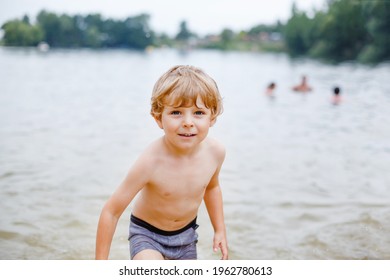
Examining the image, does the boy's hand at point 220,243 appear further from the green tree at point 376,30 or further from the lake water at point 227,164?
the green tree at point 376,30

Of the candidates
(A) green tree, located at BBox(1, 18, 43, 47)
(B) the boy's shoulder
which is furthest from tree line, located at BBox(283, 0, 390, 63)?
(B) the boy's shoulder

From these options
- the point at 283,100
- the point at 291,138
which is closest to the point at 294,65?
the point at 283,100

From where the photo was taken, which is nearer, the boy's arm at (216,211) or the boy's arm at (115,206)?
the boy's arm at (115,206)

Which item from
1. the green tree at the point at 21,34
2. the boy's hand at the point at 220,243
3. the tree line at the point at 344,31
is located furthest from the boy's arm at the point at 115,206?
the tree line at the point at 344,31

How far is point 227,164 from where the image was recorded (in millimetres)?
4133

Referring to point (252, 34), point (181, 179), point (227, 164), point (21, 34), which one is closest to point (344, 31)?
point (252, 34)

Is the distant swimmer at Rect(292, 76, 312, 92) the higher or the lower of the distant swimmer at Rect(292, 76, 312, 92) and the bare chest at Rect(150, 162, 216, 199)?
the lower

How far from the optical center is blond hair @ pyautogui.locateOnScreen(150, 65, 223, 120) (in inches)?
61.7

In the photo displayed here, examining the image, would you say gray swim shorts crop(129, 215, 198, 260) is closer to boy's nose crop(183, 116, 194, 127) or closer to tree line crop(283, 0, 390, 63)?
boy's nose crop(183, 116, 194, 127)

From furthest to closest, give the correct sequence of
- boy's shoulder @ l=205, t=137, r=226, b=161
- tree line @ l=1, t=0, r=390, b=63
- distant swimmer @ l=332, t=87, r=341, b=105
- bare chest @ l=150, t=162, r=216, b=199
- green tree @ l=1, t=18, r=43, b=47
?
distant swimmer @ l=332, t=87, r=341, b=105, tree line @ l=1, t=0, r=390, b=63, green tree @ l=1, t=18, r=43, b=47, boy's shoulder @ l=205, t=137, r=226, b=161, bare chest @ l=150, t=162, r=216, b=199

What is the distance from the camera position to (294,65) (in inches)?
453

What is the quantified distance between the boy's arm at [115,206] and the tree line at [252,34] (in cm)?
182

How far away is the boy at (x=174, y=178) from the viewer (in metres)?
1.58
